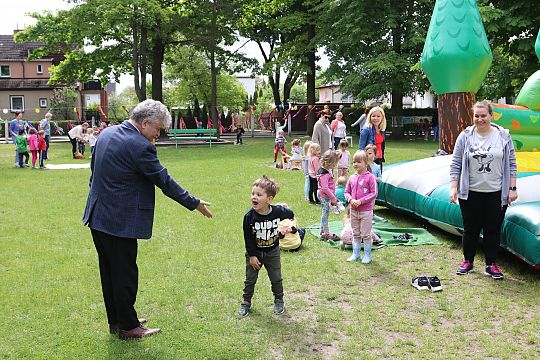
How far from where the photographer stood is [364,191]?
7.40 metres

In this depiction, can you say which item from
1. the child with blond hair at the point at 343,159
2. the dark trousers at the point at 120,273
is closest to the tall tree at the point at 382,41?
the child with blond hair at the point at 343,159

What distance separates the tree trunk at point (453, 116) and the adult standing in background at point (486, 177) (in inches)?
227

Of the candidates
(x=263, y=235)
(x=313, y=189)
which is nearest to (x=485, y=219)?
(x=263, y=235)

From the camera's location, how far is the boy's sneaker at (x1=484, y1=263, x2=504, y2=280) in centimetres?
669

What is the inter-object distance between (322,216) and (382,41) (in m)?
23.9

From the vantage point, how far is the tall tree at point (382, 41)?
29.2 m

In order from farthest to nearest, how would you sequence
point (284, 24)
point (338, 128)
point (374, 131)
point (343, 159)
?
point (284, 24), point (338, 128), point (343, 159), point (374, 131)

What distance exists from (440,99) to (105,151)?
9.40 m

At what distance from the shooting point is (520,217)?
684 centimetres

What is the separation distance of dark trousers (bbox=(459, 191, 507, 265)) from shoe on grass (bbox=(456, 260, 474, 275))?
168 mm

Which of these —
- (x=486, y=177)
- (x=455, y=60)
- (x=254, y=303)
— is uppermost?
(x=455, y=60)

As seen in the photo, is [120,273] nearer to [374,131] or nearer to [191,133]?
[374,131]

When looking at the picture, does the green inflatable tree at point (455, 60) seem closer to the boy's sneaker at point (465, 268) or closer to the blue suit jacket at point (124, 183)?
the boy's sneaker at point (465, 268)

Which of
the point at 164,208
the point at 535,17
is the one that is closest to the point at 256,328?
the point at 164,208
